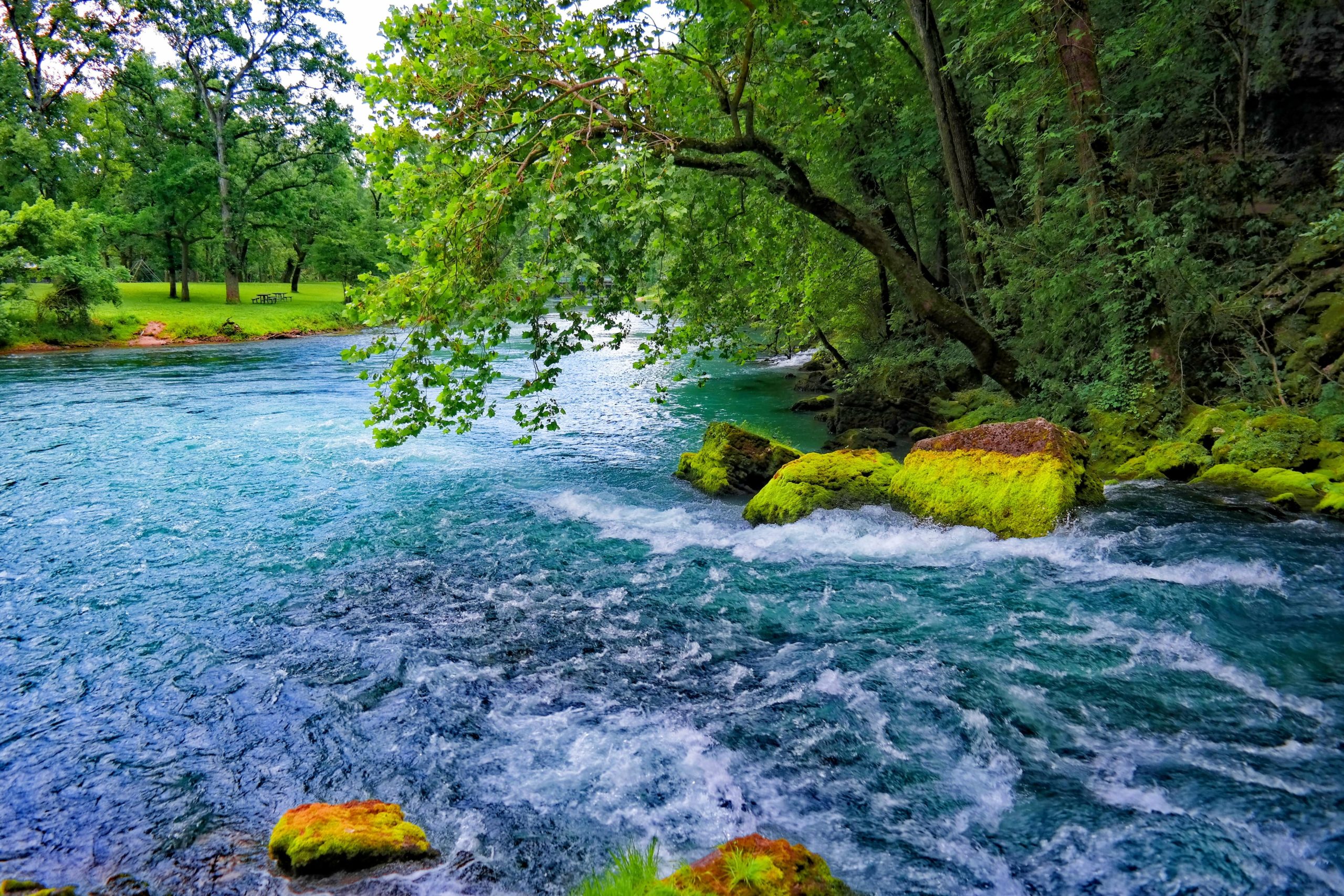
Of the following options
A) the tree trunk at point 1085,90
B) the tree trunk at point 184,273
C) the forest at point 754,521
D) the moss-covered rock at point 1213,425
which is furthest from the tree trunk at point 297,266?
the moss-covered rock at point 1213,425

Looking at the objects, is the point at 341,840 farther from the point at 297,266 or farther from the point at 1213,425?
the point at 297,266

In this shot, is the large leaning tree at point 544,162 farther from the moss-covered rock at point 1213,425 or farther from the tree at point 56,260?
the tree at point 56,260

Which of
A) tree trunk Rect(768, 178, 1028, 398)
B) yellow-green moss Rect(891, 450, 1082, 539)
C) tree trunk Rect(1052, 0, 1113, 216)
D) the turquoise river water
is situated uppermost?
tree trunk Rect(1052, 0, 1113, 216)

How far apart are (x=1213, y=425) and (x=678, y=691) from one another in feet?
31.1

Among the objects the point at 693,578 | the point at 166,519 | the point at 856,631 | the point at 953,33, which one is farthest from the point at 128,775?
the point at 953,33

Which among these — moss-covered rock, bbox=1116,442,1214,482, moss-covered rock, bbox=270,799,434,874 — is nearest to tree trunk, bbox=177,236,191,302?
moss-covered rock, bbox=270,799,434,874

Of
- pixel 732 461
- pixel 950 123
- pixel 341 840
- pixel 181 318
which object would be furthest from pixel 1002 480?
pixel 181 318

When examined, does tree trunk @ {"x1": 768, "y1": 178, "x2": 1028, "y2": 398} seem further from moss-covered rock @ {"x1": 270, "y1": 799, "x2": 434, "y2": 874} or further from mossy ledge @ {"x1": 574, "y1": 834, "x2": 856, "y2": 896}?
moss-covered rock @ {"x1": 270, "y1": 799, "x2": 434, "y2": 874}

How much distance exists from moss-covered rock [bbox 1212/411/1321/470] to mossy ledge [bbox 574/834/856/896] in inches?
362

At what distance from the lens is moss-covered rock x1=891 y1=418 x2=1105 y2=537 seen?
816cm

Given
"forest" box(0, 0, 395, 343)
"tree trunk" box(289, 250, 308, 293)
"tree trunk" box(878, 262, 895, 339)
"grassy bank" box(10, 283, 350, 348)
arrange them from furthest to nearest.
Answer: "tree trunk" box(289, 250, 308, 293), "forest" box(0, 0, 395, 343), "grassy bank" box(10, 283, 350, 348), "tree trunk" box(878, 262, 895, 339)

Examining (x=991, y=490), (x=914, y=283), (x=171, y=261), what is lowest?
(x=991, y=490)

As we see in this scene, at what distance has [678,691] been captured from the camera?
5.29 meters

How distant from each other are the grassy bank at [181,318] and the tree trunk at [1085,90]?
113ft
